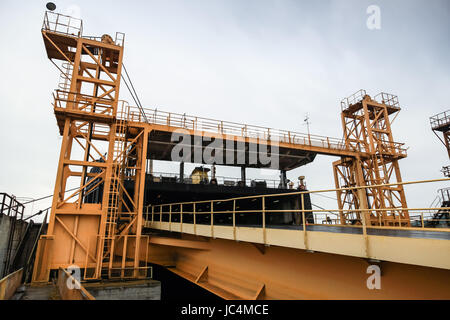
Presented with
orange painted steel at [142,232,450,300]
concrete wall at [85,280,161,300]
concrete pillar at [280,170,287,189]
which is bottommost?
concrete wall at [85,280,161,300]

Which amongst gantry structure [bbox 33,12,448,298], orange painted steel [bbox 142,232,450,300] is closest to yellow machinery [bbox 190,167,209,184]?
gantry structure [bbox 33,12,448,298]

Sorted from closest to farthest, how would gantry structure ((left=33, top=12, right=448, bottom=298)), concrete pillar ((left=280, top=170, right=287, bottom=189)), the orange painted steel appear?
the orange painted steel → gantry structure ((left=33, top=12, right=448, bottom=298)) → concrete pillar ((left=280, top=170, right=287, bottom=189))

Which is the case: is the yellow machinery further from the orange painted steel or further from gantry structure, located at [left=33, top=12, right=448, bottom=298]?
the orange painted steel

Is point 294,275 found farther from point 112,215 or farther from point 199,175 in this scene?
point 199,175

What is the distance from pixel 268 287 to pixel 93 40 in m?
17.7

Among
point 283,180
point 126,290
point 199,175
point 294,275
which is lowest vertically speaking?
point 126,290

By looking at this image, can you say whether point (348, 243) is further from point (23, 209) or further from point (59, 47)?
point (23, 209)

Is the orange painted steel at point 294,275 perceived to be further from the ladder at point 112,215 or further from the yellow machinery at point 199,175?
the yellow machinery at point 199,175

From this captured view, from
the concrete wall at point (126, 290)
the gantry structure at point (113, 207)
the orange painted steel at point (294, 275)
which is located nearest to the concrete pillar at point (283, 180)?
the gantry structure at point (113, 207)

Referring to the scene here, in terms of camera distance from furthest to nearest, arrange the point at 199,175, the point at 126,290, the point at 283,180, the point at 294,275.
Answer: the point at 283,180, the point at 199,175, the point at 126,290, the point at 294,275

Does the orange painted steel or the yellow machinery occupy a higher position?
the yellow machinery

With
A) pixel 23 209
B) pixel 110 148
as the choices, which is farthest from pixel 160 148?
pixel 23 209

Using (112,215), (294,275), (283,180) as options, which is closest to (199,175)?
(283,180)

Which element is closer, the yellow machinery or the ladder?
the ladder
